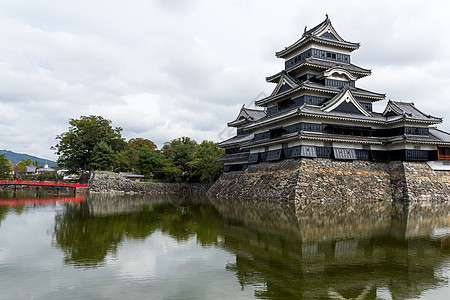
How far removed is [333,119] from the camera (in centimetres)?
3061

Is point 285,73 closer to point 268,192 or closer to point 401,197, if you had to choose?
point 268,192

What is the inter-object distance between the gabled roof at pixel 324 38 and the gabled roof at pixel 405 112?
781cm

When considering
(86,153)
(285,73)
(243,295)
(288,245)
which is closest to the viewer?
(243,295)

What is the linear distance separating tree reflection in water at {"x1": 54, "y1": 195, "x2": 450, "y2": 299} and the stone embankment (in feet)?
109

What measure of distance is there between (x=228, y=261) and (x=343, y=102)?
2624 cm

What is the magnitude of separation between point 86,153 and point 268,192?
120 feet

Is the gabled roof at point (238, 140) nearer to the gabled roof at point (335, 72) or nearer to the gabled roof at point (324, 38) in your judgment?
the gabled roof at point (324, 38)

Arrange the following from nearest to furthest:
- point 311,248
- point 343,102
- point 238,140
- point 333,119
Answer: point 311,248, point 333,119, point 343,102, point 238,140

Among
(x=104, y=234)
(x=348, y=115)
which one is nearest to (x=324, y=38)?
(x=348, y=115)

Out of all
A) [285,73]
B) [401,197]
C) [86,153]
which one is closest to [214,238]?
[401,197]

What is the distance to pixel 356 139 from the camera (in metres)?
30.8

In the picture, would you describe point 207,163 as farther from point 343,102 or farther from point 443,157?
point 443,157

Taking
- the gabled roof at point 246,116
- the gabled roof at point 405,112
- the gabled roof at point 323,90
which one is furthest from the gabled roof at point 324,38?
the gabled roof at point 246,116

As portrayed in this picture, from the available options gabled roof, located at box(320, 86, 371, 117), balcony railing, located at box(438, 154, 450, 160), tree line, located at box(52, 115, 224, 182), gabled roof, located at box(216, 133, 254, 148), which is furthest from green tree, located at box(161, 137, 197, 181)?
balcony railing, located at box(438, 154, 450, 160)
